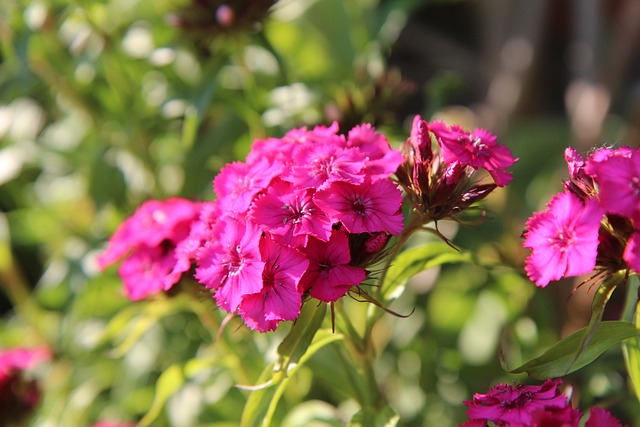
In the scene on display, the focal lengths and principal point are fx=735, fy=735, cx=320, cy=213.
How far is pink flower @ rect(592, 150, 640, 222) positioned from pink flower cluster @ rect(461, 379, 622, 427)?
0.25 metres

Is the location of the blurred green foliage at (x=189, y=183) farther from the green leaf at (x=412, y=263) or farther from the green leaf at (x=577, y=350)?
the green leaf at (x=577, y=350)

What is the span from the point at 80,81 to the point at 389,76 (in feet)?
2.71

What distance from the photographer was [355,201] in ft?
3.27

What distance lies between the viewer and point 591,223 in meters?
0.90

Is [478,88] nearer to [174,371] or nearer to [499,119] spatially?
[499,119]

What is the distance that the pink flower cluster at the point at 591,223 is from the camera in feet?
2.93

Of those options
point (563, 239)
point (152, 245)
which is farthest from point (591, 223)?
point (152, 245)

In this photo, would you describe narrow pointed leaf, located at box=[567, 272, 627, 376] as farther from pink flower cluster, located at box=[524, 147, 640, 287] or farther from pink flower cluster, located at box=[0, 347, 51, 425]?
pink flower cluster, located at box=[0, 347, 51, 425]

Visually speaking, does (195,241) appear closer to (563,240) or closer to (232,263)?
(232,263)

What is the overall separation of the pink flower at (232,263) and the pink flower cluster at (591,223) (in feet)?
1.19

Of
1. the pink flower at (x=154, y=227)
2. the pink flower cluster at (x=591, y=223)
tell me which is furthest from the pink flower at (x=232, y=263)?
the pink flower cluster at (x=591, y=223)

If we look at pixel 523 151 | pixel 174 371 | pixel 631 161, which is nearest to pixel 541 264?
pixel 631 161

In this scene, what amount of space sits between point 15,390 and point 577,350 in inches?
53.6

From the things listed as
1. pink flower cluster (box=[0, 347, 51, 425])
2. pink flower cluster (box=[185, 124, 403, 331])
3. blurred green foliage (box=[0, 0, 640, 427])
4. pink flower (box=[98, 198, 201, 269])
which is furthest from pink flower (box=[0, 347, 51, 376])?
pink flower cluster (box=[185, 124, 403, 331])
